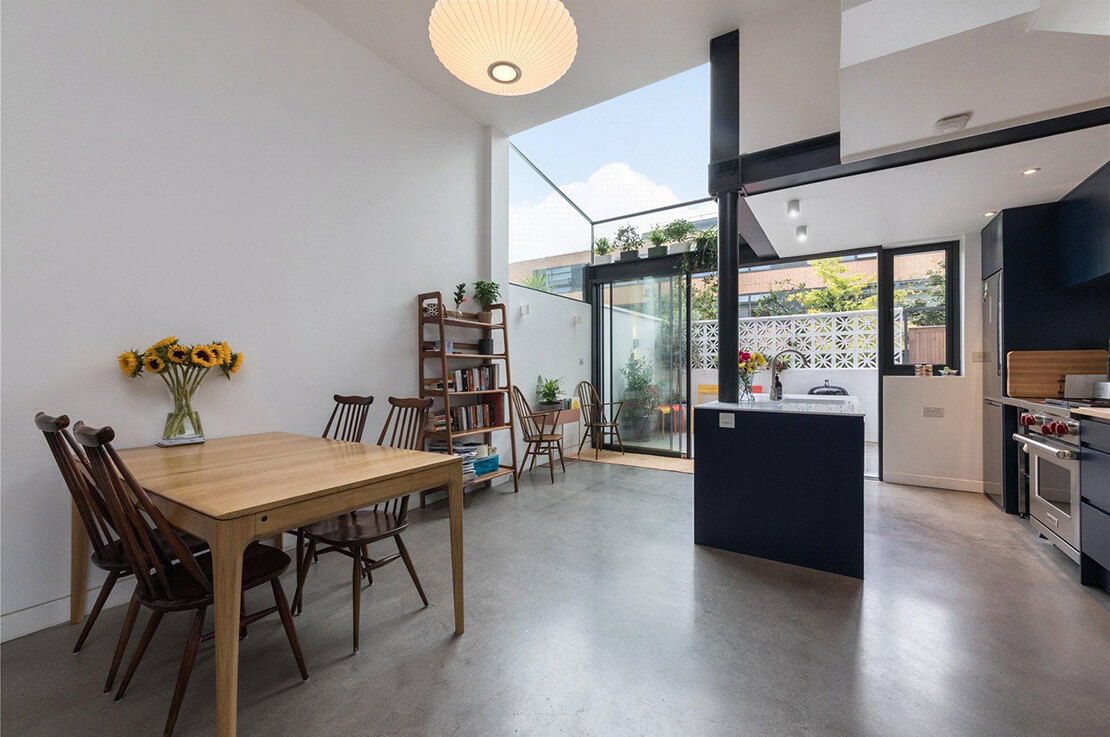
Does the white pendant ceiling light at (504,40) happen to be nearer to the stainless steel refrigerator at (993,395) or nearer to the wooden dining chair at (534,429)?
the wooden dining chair at (534,429)

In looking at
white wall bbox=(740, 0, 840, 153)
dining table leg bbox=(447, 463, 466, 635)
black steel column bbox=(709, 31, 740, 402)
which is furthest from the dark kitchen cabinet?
dining table leg bbox=(447, 463, 466, 635)

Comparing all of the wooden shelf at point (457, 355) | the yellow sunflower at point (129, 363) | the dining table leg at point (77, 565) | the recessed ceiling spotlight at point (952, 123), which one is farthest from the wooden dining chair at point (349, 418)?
the recessed ceiling spotlight at point (952, 123)

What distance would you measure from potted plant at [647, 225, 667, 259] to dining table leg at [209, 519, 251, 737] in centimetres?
524

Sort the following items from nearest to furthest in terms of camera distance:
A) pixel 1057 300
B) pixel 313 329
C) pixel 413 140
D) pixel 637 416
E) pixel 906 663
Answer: pixel 906 663, pixel 313 329, pixel 1057 300, pixel 413 140, pixel 637 416

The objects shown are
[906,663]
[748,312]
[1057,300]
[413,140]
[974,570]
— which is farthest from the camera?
[748,312]

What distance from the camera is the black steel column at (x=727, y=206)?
9.53 feet

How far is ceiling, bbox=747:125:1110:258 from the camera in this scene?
260 cm

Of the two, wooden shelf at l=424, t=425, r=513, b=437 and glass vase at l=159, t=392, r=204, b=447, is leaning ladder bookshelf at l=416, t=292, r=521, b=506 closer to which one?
wooden shelf at l=424, t=425, r=513, b=437

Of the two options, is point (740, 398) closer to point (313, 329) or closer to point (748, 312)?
point (313, 329)

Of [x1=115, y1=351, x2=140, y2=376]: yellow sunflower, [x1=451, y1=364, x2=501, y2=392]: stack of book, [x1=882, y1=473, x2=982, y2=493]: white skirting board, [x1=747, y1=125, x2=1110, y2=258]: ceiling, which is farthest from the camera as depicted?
[x1=882, y1=473, x2=982, y2=493]: white skirting board

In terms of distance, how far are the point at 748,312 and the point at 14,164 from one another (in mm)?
7174

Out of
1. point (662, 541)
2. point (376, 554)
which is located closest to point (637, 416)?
point (662, 541)

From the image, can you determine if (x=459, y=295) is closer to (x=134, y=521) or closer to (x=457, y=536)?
(x=457, y=536)

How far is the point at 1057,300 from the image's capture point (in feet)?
11.0
